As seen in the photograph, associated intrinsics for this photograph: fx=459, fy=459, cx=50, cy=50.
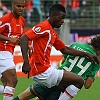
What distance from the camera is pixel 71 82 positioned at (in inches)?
A: 280

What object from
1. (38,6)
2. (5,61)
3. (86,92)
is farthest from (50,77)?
(38,6)

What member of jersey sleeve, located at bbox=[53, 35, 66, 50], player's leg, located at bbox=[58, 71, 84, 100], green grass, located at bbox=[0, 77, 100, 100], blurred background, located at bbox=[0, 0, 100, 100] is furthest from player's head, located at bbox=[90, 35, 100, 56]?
blurred background, located at bbox=[0, 0, 100, 100]

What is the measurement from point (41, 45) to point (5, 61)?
4.17 ft

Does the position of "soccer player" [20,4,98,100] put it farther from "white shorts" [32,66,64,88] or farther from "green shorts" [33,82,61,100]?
"green shorts" [33,82,61,100]

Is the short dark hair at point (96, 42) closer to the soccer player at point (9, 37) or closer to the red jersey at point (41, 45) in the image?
the red jersey at point (41, 45)

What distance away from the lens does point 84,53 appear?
731 cm

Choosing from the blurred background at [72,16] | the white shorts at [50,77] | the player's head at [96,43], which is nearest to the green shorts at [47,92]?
the white shorts at [50,77]

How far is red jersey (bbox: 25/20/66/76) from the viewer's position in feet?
22.4

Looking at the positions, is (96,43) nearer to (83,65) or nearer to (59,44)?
(83,65)

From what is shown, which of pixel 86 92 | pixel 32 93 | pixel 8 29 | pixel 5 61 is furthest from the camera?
pixel 86 92

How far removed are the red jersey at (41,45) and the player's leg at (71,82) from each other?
0.34 m

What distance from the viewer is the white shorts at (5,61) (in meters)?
7.93

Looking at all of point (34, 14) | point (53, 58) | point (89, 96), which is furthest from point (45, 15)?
point (89, 96)

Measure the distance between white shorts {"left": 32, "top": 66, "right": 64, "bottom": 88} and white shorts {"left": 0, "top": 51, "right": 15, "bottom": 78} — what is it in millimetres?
971
